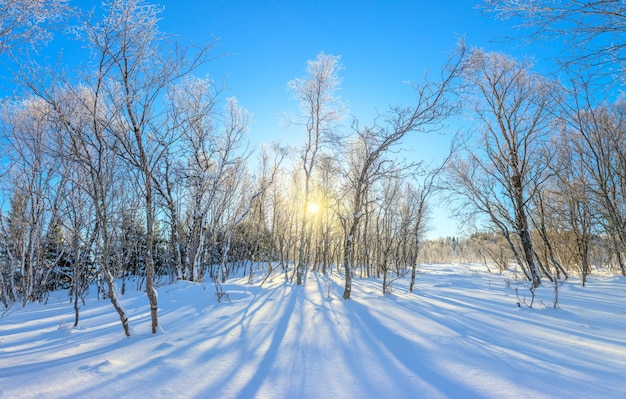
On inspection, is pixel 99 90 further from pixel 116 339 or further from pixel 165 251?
pixel 165 251

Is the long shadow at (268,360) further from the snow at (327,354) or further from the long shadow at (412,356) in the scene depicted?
the long shadow at (412,356)

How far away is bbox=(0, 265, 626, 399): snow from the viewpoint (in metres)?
2.85

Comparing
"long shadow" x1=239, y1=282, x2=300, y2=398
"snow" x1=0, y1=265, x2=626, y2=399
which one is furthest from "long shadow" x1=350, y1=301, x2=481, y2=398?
"long shadow" x1=239, y1=282, x2=300, y2=398

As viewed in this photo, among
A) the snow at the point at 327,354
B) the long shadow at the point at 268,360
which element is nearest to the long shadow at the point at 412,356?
the snow at the point at 327,354

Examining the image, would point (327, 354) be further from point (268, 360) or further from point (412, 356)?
point (412, 356)

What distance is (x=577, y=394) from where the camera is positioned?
103 inches

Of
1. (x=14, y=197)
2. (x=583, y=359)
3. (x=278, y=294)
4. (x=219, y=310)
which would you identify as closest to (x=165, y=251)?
(x=14, y=197)

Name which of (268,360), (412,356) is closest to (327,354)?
(268,360)

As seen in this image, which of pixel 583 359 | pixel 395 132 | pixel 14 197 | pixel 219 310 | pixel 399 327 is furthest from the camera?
pixel 14 197

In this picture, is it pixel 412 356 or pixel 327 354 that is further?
pixel 327 354

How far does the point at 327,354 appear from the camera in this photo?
3.89m

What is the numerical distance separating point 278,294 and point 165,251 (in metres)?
17.0

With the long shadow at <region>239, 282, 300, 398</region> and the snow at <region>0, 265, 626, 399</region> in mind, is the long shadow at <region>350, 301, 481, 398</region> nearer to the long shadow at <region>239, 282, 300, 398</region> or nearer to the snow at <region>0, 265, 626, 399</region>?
the snow at <region>0, 265, 626, 399</region>

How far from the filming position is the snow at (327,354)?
2.85 meters
